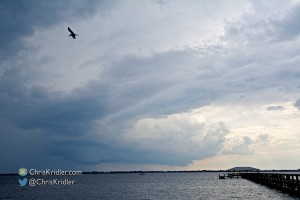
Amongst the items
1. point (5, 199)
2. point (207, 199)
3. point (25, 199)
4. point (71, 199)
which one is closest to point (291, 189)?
point (207, 199)

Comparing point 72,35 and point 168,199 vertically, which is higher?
point 72,35

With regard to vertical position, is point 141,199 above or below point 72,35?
below

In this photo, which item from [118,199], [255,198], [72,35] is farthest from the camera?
[118,199]

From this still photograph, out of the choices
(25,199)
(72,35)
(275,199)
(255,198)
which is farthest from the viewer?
(25,199)

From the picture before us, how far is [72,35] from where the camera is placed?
24531 millimetres

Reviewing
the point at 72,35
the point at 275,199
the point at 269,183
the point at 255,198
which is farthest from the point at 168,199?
the point at 72,35

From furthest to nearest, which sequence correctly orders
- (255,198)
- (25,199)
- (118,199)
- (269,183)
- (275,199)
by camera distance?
(269,183) → (25,199) → (118,199) → (255,198) → (275,199)

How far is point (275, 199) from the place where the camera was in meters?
44.3

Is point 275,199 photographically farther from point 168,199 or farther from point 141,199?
point 141,199

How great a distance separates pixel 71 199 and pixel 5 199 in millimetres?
15038

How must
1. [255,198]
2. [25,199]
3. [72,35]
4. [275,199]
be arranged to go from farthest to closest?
[25,199], [255,198], [275,199], [72,35]

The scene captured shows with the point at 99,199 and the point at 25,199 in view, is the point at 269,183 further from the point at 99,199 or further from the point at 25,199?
the point at 25,199

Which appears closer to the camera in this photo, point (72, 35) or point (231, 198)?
point (72, 35)

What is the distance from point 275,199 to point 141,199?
792 inches
